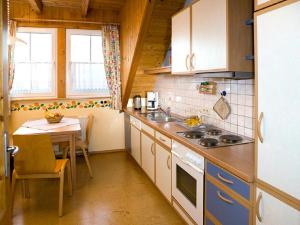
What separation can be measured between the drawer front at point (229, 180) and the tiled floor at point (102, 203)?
0.95 m

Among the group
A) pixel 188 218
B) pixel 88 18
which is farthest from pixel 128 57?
pixel 188 218

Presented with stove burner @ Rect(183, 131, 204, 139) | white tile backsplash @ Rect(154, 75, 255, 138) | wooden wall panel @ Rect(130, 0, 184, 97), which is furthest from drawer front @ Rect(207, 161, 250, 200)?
wooden wall panel @ Rect(130, 0, 184, 97)

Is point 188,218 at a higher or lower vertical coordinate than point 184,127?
lower

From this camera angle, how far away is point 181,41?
2.69 m

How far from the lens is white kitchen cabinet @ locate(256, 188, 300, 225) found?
1128 mm

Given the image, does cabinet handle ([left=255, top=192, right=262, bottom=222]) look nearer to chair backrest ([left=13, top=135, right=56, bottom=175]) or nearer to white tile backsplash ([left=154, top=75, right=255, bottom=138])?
white tile backsplash ([left=154, top=75, right=255, bottom=138])

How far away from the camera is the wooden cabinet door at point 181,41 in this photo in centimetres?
254

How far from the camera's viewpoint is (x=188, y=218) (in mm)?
2160

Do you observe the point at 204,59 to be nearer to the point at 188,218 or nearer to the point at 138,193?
the point at 188,218

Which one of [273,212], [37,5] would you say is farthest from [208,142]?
[37,5]

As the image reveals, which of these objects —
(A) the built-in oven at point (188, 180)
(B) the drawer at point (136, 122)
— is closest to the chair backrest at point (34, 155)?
(A) the built-in oven at point (188, 180)

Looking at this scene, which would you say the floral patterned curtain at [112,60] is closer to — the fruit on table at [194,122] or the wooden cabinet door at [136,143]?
the wooden cabinet door at [136,143]

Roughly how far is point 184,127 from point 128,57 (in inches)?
67.9

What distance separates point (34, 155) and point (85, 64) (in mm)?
2339
